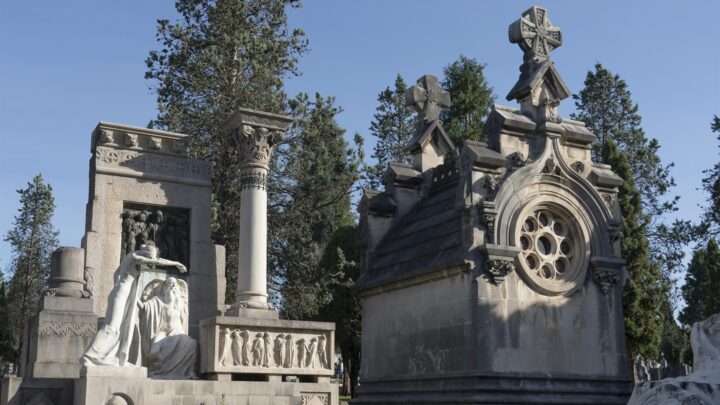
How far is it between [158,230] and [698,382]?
33.8 feet

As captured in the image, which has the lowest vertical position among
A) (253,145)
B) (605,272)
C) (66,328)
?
(66,328)

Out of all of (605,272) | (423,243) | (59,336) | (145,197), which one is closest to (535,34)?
(423,243)

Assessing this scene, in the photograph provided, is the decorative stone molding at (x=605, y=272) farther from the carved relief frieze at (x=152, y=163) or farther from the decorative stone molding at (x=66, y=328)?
the decorative stone molding at (x=66, y=328)

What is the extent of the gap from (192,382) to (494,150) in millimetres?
7329

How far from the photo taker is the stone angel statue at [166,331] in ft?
43.4

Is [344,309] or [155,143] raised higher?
[155,143]

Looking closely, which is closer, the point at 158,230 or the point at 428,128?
the point at 158,230

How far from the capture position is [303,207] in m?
24.6

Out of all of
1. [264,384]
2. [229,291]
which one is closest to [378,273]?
[264,384]

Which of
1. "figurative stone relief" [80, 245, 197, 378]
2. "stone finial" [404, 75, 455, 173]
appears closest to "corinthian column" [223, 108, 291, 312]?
"figurative stone relief" [80, 245, 197, 378]

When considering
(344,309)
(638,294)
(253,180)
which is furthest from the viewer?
(344,309)

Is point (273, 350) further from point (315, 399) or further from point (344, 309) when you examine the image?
point (344, 309)

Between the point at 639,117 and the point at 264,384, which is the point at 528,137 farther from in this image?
the point at 639,117

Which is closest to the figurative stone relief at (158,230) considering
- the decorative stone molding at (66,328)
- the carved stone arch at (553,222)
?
the decorative stone molding at (66,328)
